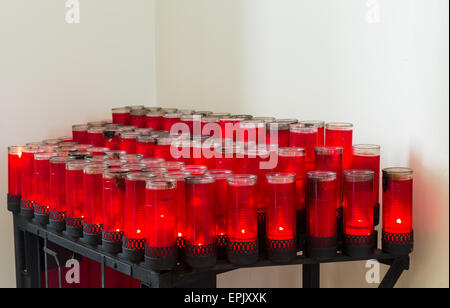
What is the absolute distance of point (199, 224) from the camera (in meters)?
1.76

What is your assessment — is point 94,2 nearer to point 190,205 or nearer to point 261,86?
point 261,86

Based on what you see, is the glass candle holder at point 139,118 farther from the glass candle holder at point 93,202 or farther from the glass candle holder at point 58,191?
the glass candle holder at point 93,202

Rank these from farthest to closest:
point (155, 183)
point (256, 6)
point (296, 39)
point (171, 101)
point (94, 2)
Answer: point (171, 101) → point (94, 2) → point (256, 6) → point (296, 39) → point (155, 183)

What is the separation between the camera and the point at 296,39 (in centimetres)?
255

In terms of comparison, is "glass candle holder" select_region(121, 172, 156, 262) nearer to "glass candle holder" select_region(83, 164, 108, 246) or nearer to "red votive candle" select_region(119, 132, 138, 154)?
"glass candle holder" select_region(83, 164, 108, 246)

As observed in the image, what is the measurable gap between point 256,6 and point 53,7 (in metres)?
0.95

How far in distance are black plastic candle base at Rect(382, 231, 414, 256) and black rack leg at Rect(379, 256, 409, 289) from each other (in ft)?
0.18

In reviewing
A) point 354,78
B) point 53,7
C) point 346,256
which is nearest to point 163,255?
point 346,256

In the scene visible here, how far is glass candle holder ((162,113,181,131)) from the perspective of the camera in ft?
8.60

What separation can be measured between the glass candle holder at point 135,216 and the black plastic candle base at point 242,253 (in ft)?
0.89

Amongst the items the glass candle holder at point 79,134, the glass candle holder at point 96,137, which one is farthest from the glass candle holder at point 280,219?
the glass candle holder at point 79,134

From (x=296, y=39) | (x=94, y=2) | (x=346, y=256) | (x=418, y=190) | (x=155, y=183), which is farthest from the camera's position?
(x=94, y=2)

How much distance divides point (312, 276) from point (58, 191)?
96 centimetres
